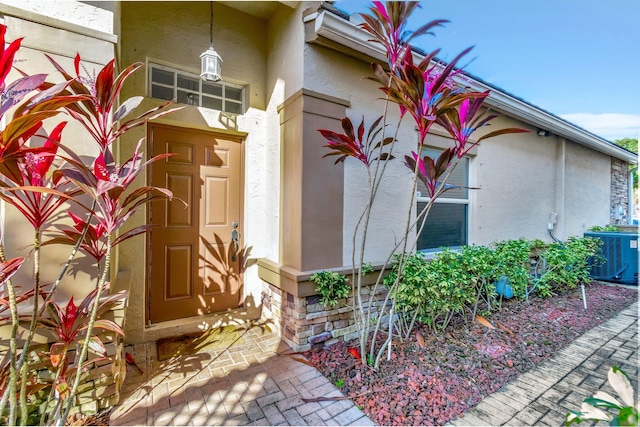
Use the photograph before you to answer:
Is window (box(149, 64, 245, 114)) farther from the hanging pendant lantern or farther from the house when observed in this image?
the hanging pendant lantern

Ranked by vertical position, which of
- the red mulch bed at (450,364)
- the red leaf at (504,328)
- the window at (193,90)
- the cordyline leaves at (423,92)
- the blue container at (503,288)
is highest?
the window at (193,90)

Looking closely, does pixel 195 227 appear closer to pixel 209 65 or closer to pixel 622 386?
pixel 209 65

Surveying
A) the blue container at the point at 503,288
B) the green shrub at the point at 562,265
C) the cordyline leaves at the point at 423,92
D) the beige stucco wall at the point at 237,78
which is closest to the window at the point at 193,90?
the beige stucco wall at the point at 237,78

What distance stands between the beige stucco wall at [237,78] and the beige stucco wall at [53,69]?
575mm

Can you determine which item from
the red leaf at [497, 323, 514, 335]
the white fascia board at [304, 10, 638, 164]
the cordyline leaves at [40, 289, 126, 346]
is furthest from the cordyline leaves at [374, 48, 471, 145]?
the red leaf at [497, 323, 514, 335]

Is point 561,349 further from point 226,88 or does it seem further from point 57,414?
point 226,88

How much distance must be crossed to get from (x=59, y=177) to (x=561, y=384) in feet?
14.4

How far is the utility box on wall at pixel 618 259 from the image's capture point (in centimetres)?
610

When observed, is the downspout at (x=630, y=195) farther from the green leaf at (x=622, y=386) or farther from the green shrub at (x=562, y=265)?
the green leaf at (x=622, y=386)

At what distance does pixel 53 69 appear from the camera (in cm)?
218

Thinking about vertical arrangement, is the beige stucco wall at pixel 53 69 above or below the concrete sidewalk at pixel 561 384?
above

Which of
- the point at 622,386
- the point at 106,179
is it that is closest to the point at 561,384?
the point at 622,386

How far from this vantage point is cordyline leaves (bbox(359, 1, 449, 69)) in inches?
91.8

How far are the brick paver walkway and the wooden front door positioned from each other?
2.27 ft
